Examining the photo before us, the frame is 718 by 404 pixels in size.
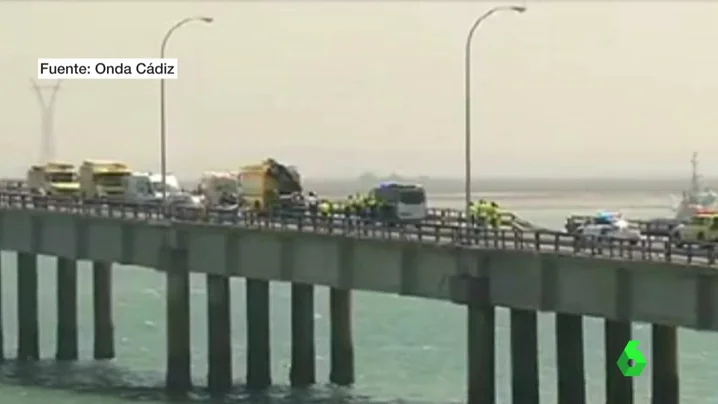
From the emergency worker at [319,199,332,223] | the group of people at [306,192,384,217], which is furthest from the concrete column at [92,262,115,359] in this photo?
the group of people at [306,192,384,217]

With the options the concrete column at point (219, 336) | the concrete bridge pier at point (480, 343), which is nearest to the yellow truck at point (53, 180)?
the concrete column at point (219, 336)

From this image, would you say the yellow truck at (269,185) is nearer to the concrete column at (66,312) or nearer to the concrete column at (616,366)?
the concrete column at (66,312)

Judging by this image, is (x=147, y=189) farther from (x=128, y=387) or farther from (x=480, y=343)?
(x=480, y=343)

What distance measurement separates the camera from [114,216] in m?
77.5

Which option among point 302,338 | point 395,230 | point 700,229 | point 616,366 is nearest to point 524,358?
point 616,366

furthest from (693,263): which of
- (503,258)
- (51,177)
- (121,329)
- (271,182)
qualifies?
(121,329)

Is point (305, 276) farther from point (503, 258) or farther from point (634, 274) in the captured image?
point (634, 274)

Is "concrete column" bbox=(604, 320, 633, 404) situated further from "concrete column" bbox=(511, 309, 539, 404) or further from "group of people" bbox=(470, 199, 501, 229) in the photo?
"group of people" bbox=(470, 199, 501, 229)

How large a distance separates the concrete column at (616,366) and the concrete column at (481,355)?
11.5 ft

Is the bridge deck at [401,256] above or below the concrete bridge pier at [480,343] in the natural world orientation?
above

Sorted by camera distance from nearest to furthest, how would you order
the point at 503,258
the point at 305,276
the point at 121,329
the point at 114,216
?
1. the point at 503,258
2. the point at 305,276
3. the point at 114,216
4. the point at 121,329

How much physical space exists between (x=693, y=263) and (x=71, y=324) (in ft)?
118

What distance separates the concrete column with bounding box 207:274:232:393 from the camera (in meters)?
71.0

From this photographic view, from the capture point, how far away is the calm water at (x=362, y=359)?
70750 mm
